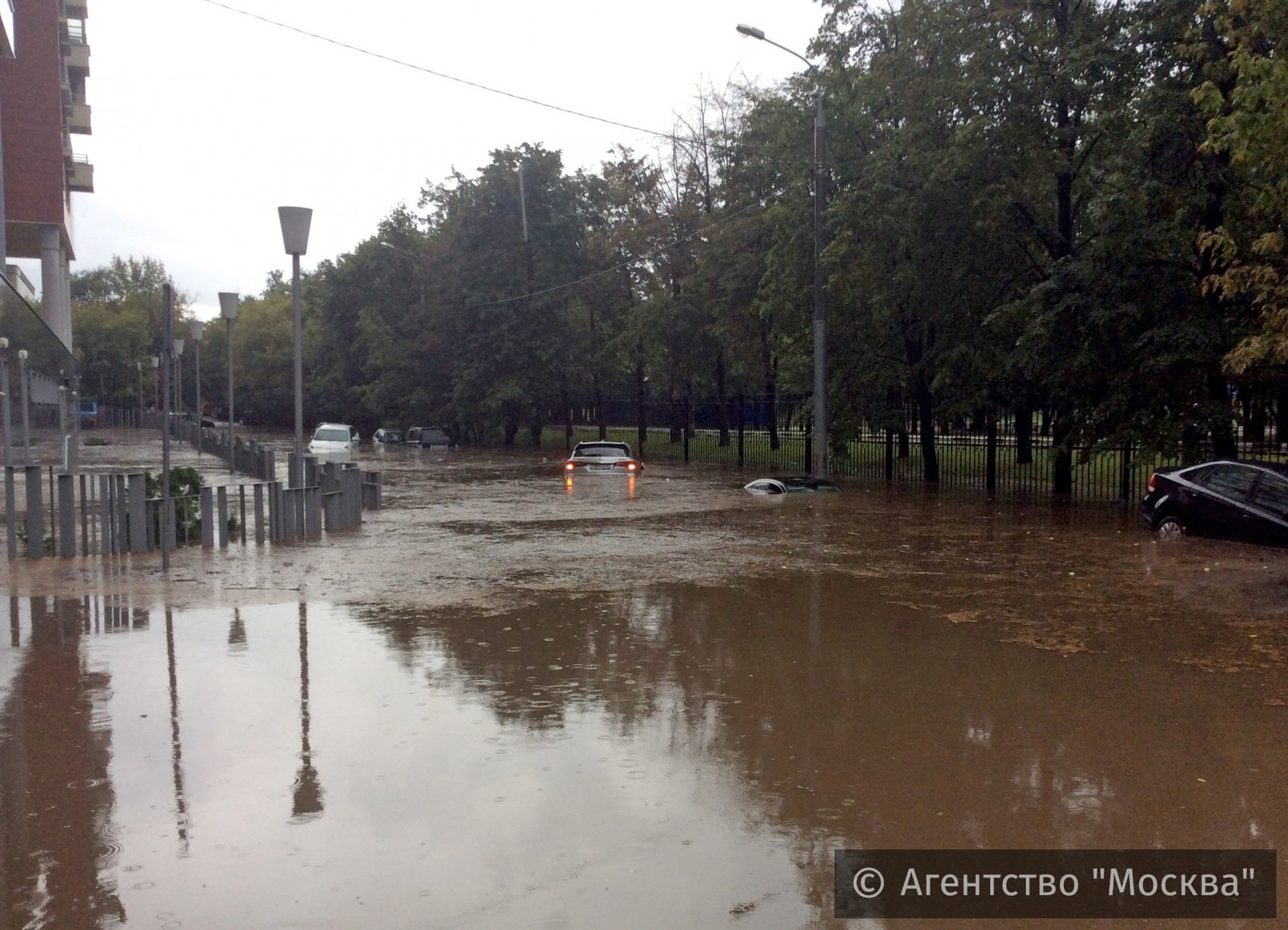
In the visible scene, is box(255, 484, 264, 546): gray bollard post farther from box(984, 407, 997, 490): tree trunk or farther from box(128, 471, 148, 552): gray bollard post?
box(984, 407, 997, 490): tree trunk

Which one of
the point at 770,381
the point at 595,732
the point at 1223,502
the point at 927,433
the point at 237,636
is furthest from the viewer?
the point at 770,381

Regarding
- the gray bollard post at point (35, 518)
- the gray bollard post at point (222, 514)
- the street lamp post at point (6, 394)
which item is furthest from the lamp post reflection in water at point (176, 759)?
the street lamp post at point (6, 394)

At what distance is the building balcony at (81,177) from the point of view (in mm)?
51531

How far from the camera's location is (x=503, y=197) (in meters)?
54.2

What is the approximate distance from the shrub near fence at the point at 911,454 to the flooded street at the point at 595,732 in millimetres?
10882

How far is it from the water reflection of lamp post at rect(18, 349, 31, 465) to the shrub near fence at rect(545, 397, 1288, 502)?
60.6 ft

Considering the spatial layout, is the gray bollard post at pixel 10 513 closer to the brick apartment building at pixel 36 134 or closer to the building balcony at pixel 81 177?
the brick apartment building at pixel 36 134

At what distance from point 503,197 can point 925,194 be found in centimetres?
3341

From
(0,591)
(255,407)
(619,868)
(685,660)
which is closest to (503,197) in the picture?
(0,591)

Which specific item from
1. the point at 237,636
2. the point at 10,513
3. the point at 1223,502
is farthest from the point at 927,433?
the point at 237,636

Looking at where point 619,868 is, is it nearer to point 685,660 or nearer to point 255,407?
point 685,660

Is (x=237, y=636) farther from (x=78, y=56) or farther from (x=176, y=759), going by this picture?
(x=78, y=56)

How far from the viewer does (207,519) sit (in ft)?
50.7

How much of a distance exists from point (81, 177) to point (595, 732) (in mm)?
53939
